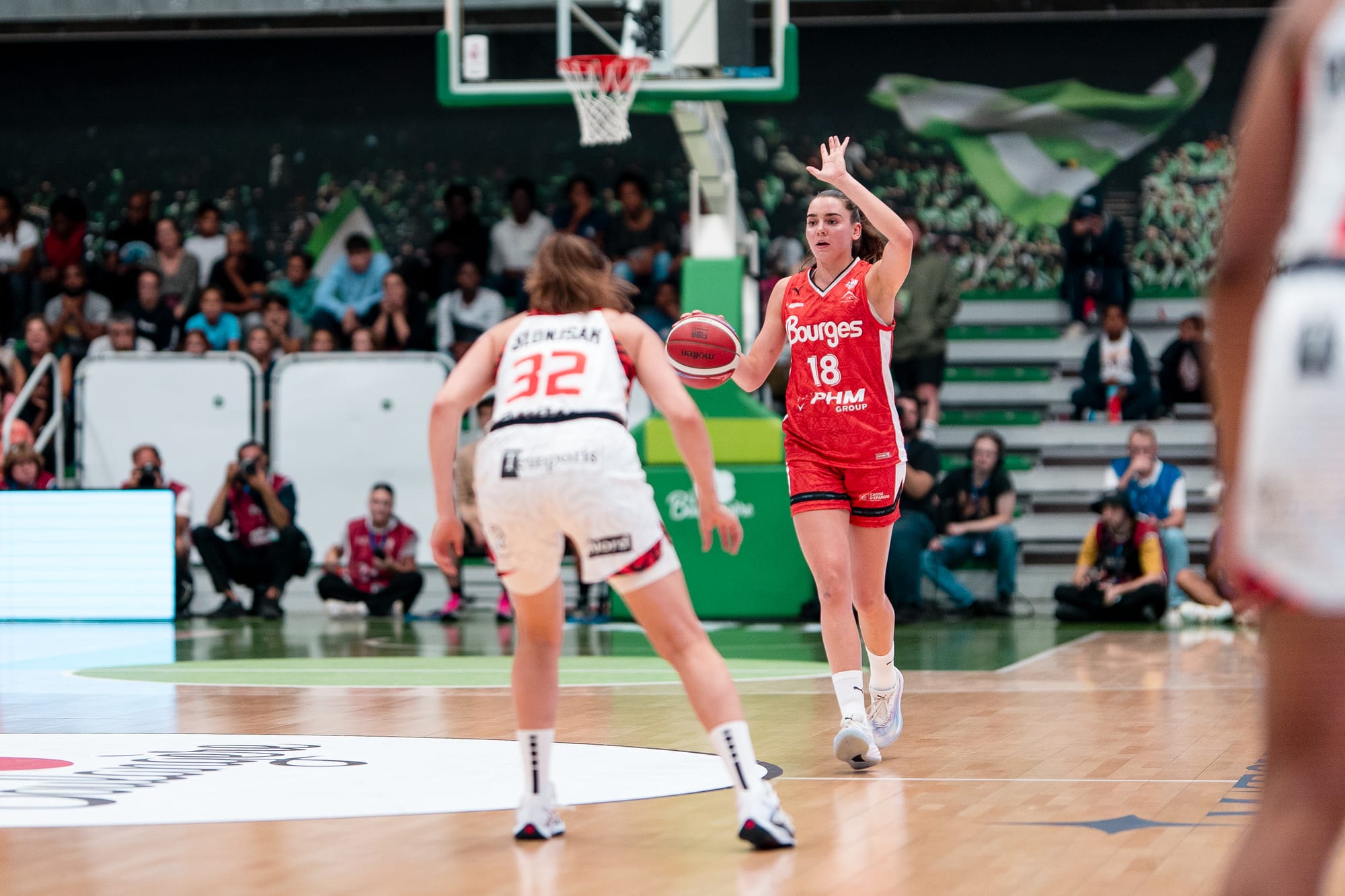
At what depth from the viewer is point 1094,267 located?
17.9 metres

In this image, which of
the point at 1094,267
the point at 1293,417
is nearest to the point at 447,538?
the point at 1293,417

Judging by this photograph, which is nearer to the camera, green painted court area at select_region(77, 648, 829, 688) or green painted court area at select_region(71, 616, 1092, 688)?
green painted court area at select_region(77, 648, 829, 688)

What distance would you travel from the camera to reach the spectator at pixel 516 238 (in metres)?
18.1

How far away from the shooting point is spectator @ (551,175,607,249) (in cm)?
1781

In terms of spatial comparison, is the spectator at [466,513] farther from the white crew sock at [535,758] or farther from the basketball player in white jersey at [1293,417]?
the basketball player in white jersey at [1293,417]

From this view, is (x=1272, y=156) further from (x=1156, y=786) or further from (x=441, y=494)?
(x=1156, y=786)

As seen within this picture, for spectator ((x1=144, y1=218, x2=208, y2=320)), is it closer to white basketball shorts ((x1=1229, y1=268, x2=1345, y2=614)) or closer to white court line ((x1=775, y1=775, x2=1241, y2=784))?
white court line ((x1=775, y1=775, x2=1241, y2=784))

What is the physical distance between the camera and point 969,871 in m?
4.46

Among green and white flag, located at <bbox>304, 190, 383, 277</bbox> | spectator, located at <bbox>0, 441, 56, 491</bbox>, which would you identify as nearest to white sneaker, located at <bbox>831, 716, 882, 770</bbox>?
spectator, located at <bbox>0, 441, 56, 491</bbox>

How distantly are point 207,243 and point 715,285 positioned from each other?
726 cm

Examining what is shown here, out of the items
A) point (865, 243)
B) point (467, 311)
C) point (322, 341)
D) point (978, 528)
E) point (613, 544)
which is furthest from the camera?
point (467, 311)

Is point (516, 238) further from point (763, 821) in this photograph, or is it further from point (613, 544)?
point (763, 821)

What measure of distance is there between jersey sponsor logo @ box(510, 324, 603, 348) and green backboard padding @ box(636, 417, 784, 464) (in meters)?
9.10

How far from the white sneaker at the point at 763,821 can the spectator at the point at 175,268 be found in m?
14.3
